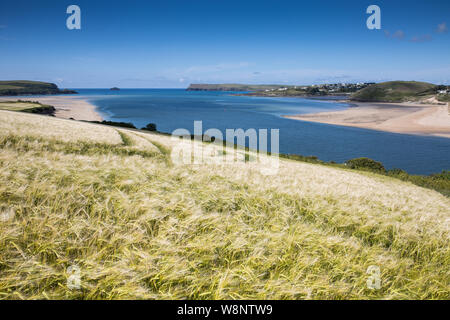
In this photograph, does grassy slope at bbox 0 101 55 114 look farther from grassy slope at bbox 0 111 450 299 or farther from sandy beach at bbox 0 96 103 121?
grassy slope at bbox 0 111 450 299

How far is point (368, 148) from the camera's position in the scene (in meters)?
57.8

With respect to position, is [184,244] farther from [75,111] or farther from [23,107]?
[75,111]

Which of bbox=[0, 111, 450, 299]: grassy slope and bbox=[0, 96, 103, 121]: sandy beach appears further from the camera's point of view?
bbox=[0, 96, 103, 121]: sandy beach

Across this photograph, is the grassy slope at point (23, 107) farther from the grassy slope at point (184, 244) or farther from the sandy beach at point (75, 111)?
the grassy slope at point (184, 244)

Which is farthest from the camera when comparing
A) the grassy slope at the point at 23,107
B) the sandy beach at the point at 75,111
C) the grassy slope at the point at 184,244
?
the sandy beach at the point at 75,111

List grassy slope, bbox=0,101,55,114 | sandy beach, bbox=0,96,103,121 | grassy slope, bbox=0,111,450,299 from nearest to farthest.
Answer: grassy slope, bbox=0,111,450,299 < grassy slope, bbox=0,101,55,114 < sandy beach, bbox=0,96,103,121

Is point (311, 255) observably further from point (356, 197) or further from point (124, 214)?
point (356, 197)

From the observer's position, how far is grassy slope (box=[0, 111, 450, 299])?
2062mm

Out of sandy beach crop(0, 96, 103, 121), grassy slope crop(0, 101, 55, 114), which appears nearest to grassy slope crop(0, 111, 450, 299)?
grassy slope crop(0, 101, 55, 114)

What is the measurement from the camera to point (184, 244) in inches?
106

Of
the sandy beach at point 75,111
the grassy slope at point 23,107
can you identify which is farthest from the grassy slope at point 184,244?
the sandy beach at point 75,111

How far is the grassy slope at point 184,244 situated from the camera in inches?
81.2

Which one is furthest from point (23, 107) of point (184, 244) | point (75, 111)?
point (184, 244)
